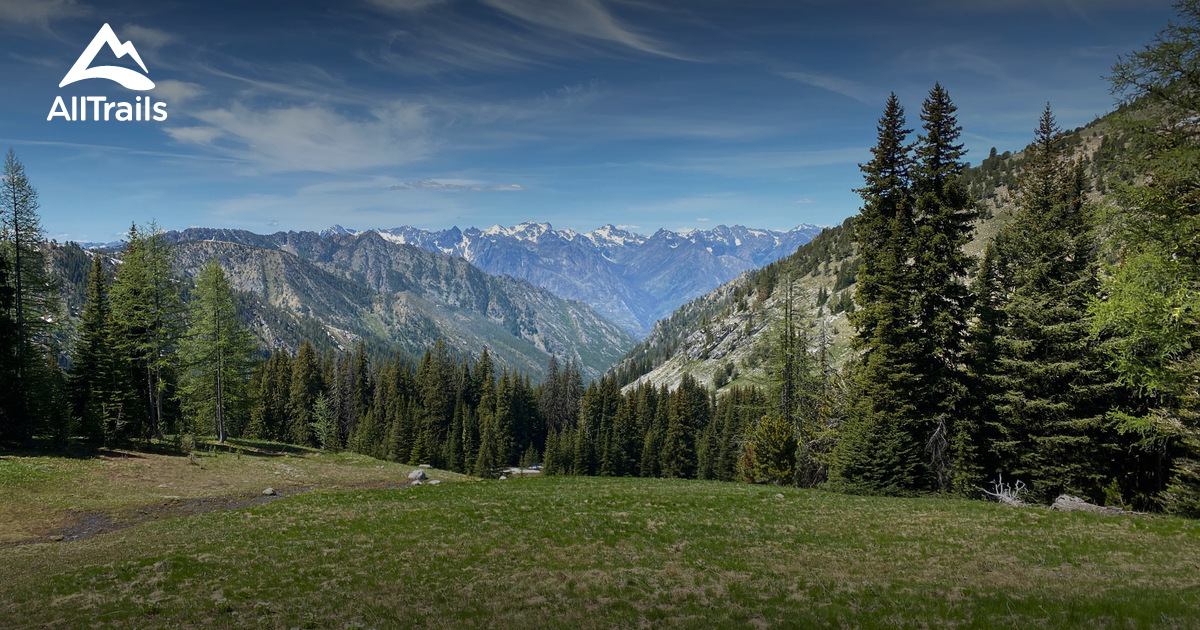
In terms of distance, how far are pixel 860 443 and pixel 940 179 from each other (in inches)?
702

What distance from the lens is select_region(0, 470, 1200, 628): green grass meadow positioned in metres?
Result: 13.7

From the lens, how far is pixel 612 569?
722 inches

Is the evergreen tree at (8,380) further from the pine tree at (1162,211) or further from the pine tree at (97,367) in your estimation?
the pine tree at (1162,211)

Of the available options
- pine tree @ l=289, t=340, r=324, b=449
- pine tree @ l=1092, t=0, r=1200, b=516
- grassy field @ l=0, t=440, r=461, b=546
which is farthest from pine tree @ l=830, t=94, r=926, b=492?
pine tree @ l=289, t=340, r=324, b=449

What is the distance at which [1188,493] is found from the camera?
24.7 metres

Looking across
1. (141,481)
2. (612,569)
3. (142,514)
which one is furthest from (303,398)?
(612,569)

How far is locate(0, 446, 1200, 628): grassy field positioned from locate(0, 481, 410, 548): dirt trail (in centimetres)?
197

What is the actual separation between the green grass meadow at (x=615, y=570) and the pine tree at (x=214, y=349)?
3218 centimetres

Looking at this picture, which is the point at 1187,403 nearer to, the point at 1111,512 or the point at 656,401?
the point at 1111,512

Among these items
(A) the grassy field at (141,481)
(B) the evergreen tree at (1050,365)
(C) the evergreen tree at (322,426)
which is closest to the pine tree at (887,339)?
(B) the evergreen tree at (1050,365)

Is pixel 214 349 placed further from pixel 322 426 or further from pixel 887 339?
pixel 887 339

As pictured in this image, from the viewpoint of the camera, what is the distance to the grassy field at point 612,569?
13.8 m

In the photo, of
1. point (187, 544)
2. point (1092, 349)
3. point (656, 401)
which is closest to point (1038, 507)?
point (1092, 349)

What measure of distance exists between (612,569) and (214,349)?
51.7 m
